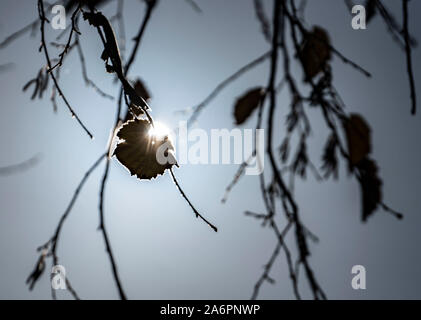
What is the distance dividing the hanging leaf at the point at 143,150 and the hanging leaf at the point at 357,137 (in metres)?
0.48

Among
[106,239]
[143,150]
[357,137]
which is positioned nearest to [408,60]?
[357,137]

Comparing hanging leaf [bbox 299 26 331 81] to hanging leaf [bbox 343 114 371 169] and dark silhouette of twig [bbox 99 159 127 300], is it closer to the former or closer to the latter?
hanging leaf [bbox 343 114 371 169]

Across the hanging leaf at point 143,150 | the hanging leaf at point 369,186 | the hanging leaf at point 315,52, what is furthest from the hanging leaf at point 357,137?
the hanging leaf at point 143,150

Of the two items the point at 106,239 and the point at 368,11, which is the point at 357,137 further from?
the point at 106,239

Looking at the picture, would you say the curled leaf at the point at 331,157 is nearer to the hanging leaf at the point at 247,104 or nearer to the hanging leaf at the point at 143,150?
the hanging leaf at the point at 247,104

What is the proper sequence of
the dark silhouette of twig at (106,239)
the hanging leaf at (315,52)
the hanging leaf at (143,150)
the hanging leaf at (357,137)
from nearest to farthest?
the hanging leaf at (143,150) → the dark silhouette of twig at (106,239) → the hanging leaf at (357,137) → the hanging leaf at (315,52)

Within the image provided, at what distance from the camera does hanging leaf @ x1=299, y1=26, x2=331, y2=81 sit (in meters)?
0.77

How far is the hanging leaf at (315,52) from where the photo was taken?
77 cm

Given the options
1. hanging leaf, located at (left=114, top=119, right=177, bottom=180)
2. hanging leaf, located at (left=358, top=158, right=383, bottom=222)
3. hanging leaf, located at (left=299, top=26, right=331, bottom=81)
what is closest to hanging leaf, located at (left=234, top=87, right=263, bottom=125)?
hanging leaf, located at (left=299, top=26, right=331, bottom=81)

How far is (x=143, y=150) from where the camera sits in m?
0.34

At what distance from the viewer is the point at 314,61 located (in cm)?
79

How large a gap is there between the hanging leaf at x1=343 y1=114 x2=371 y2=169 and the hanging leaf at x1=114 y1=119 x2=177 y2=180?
0.48 m

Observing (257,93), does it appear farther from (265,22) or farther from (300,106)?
(265,22)
